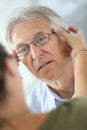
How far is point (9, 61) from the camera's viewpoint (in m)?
0.67

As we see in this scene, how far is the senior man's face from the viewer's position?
151 centimetres

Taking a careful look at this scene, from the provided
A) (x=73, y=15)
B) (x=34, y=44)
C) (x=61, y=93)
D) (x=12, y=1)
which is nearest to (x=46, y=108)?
(x=61, y=93)

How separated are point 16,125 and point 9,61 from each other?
0.15 m

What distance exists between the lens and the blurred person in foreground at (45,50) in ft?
4.99

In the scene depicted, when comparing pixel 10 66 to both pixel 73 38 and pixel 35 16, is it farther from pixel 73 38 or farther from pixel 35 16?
pixel 35 16

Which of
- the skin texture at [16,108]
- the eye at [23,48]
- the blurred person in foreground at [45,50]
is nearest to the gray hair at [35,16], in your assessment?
the blurred person in foreground at [45,50]

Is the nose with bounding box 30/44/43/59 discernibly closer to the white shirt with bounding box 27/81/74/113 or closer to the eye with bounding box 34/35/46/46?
the eye with bounding box 34/35/46/46

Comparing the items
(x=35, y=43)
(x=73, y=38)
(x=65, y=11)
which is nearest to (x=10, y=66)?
(x=73, y=38)

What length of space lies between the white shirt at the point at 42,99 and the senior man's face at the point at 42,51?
4.5 inches

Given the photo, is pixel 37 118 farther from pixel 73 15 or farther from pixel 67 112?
→ pixel 73 15

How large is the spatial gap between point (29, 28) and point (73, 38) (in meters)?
0.27

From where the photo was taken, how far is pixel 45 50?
1541 mm

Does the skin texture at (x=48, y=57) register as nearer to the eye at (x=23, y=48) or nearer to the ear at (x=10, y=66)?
the eye at (x=23, y=48)

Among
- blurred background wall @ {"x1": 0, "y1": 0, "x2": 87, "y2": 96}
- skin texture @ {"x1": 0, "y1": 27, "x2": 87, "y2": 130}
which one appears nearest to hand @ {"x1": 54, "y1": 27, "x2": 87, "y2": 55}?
blurred background wall @ {"x1": 0, "y1": 0, "x2": 87, "y2": 96}
